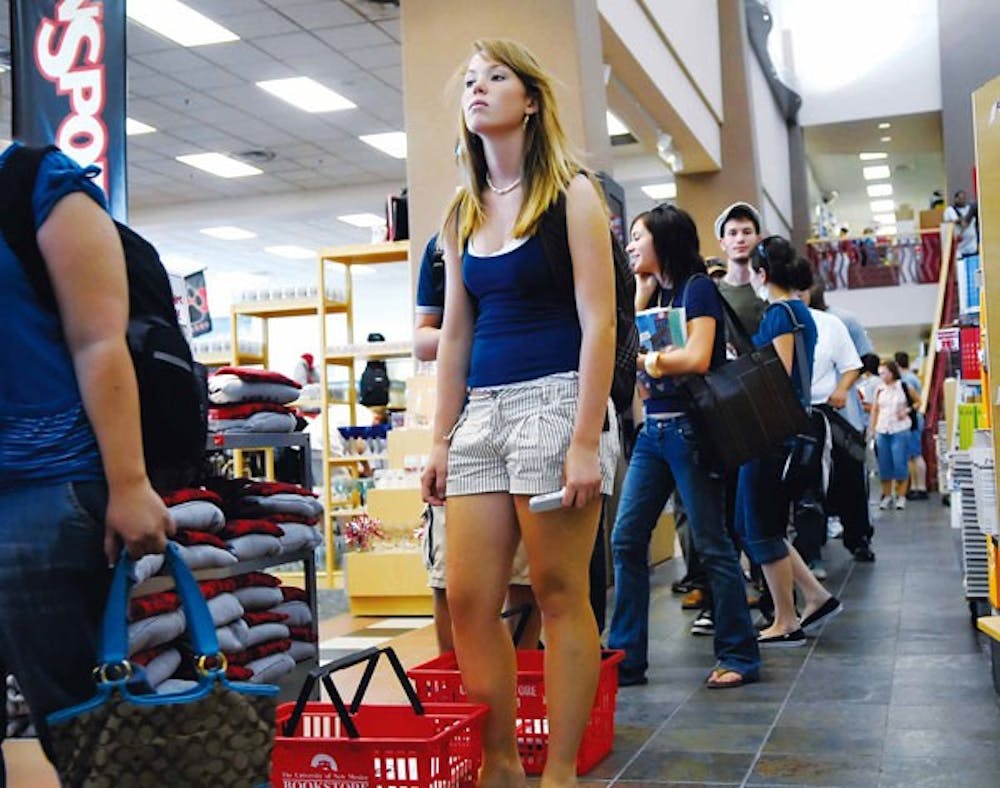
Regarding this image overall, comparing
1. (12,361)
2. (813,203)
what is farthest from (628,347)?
(813,203)

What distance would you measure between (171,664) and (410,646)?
75.6 inches

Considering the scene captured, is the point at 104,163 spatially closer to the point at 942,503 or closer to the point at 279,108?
the point at 279,108

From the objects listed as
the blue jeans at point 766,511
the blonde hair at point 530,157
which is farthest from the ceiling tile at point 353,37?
the blonde hair at point 530,157

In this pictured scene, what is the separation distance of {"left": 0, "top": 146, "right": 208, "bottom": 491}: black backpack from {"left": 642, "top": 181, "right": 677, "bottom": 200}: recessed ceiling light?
14015mm

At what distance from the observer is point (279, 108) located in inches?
434

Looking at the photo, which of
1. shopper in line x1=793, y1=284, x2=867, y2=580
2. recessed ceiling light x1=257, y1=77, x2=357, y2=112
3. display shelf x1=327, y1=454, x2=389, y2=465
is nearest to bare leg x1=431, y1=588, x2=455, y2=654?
shopper in line x1=793, y1=284, x2=867, y2=580

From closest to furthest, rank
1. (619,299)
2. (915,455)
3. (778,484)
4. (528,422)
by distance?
(528,422) → (619,299) → (778,484) → (915,455)

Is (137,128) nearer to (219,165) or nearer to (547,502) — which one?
(219,165)

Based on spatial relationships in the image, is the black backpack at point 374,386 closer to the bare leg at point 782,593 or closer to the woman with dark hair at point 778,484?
the woman with dark hair at point 778,484

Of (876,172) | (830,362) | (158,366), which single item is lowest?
(158,366)

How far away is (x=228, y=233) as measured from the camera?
53.9 ft

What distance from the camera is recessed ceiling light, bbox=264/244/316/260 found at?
17.8m

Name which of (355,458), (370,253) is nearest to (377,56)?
(370,253)

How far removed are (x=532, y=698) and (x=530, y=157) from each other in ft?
3.79
